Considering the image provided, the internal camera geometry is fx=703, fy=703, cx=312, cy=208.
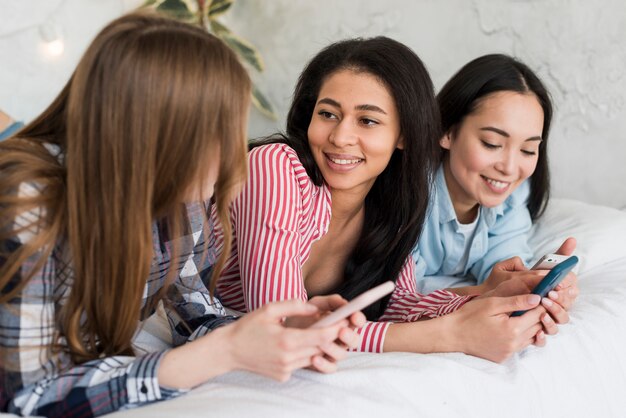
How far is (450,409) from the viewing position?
1008mm

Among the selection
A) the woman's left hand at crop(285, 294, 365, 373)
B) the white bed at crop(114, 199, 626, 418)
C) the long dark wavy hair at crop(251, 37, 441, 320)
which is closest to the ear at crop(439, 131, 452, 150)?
the long dark wavy hair at crop(251, 37, 441, 320)

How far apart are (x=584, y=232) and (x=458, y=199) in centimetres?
36

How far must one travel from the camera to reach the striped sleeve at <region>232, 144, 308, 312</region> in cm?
122

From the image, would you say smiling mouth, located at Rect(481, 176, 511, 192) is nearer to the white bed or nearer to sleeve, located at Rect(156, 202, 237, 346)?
the white bed

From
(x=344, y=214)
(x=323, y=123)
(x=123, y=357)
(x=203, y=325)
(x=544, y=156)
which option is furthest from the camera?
(x=544, y=156)

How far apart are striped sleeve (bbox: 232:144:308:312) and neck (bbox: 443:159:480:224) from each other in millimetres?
598

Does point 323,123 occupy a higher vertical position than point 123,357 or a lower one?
higher

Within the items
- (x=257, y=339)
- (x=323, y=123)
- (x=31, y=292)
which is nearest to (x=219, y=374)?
(x=257, y=339)

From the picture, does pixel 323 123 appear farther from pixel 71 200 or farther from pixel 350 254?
pixel 71 200

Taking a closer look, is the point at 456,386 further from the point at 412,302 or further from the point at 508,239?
the point at 508,239

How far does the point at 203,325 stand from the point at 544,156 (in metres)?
1.14

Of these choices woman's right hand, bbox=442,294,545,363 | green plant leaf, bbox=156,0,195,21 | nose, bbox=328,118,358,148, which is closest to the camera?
woman's right hand, bbox=442,294,545,363

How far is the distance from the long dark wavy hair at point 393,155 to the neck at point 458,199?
27 cm

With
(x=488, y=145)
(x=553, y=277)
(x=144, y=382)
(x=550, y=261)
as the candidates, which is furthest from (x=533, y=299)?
(x=144, y=382)
